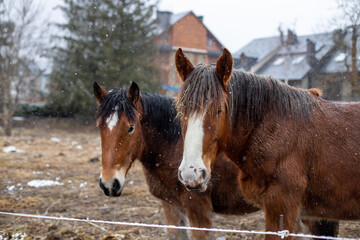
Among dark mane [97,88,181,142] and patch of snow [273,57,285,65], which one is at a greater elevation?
patch of snow [273,57,285,65]

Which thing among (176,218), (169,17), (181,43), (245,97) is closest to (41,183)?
(176,218)

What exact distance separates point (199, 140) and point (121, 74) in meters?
16.9

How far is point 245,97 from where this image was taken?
2908 millimetres

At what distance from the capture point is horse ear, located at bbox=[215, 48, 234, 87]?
8.74ft

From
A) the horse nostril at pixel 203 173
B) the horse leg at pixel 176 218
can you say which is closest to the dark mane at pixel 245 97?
the horse nostril at pixel 203 173

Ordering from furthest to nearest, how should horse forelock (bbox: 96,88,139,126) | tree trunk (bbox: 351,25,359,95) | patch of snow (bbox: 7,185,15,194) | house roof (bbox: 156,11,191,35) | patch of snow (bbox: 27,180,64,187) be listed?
house roof (bbox: 156,11,191,35), patch of snow (bbox: 27,180,64,187), patch of snow (bbox: 7,185,15,194), tree trunk (bbox: 351,25,359,95), horse forelock (bbox: 96,88,139,126)

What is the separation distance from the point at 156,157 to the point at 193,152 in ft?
5.43

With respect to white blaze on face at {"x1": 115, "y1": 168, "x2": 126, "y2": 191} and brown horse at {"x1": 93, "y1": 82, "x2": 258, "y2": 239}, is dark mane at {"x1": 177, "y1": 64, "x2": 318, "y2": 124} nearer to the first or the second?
brown horse at {"x1": 93, "y1": 82, "x2": 258, "y2": 239}

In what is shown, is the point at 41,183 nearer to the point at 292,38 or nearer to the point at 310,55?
the point at 310,55

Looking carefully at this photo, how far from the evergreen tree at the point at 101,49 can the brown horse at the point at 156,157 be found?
1492 centimetres

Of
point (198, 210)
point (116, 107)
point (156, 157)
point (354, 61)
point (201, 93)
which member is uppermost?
point (354, 61)

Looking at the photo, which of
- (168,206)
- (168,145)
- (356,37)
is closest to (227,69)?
(168,145)

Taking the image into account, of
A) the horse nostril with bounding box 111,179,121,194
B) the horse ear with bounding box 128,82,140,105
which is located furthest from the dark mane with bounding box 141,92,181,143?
the horse nostril with bounding box 111,179,121,194

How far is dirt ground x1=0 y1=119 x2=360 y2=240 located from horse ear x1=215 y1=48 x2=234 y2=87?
284cm
